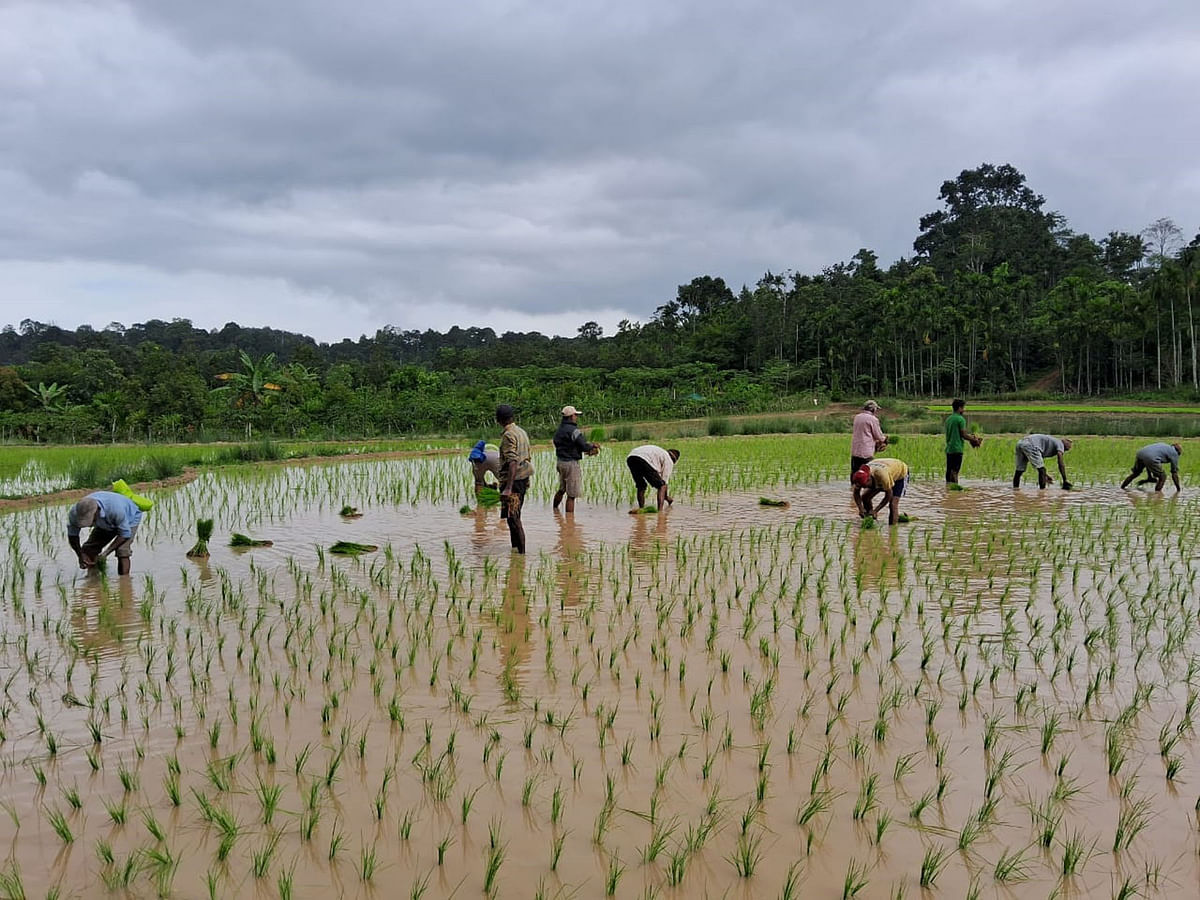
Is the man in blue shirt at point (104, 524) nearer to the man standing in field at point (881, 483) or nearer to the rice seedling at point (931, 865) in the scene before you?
the rice seedling at point (931, 865)

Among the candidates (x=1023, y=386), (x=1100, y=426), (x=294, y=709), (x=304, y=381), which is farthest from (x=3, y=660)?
(x=1023, y=386)

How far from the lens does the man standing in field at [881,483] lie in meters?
9.08

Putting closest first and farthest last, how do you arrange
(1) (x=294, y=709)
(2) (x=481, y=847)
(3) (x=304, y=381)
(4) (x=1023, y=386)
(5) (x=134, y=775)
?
1. (2) (x=481, y=847)
2. (5) (x=134, y=775)
3. (1) (x=294, y=709)
4. (3) (x=304, y=381)
5. (4) (x=1023, y=386)

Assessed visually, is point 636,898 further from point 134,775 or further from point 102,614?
point 102,614

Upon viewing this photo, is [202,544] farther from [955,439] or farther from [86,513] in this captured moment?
[955,439]

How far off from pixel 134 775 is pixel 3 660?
7.01 feet

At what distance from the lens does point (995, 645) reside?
16.2 feet

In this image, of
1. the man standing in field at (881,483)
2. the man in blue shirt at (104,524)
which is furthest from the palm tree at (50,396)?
the man standing in field at (881,483)

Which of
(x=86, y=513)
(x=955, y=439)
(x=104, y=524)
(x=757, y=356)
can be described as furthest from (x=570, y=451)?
(x=757, y=356)

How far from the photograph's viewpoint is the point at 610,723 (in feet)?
12.7

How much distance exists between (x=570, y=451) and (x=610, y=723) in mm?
6433

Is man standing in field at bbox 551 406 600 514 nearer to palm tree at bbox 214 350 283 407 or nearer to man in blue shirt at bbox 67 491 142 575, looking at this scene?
man in blue shirt at bbox 67 491 142 575

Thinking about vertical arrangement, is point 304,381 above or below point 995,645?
above

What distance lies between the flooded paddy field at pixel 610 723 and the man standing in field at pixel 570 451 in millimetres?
2218
